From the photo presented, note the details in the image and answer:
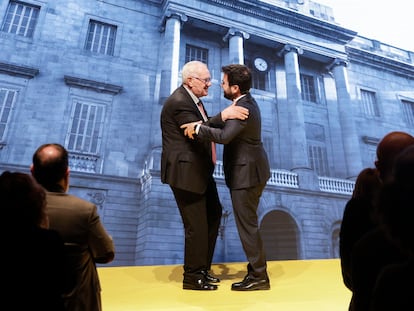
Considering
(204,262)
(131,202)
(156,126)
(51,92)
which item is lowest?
(204,262)

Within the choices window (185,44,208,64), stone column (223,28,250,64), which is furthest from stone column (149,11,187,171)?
stone column (223,28,250,64)

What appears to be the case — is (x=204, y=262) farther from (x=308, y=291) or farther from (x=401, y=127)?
(x=401, y=127)

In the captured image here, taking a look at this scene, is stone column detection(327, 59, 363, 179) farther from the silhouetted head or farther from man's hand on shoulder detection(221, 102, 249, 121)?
the silhouetted head

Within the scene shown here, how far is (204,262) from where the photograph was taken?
2857 mm

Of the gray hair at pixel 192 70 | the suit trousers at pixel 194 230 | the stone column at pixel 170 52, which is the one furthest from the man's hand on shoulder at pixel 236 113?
the stone column at pixel 170 52

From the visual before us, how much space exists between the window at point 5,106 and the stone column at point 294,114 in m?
12.7

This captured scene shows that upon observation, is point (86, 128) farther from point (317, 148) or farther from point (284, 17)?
point (284, 17)

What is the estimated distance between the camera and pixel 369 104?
19562 millimetres

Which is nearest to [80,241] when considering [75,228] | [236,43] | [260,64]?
[75,228]

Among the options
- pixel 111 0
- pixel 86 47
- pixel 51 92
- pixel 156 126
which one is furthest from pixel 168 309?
pixel 111 0

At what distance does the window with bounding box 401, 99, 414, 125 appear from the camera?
2033 centimetres

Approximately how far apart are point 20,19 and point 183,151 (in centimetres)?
1443

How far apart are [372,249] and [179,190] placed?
6.50ft

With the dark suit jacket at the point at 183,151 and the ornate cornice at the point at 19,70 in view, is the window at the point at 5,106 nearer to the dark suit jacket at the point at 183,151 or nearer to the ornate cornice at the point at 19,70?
the ornate cornice at the point at 19,70
